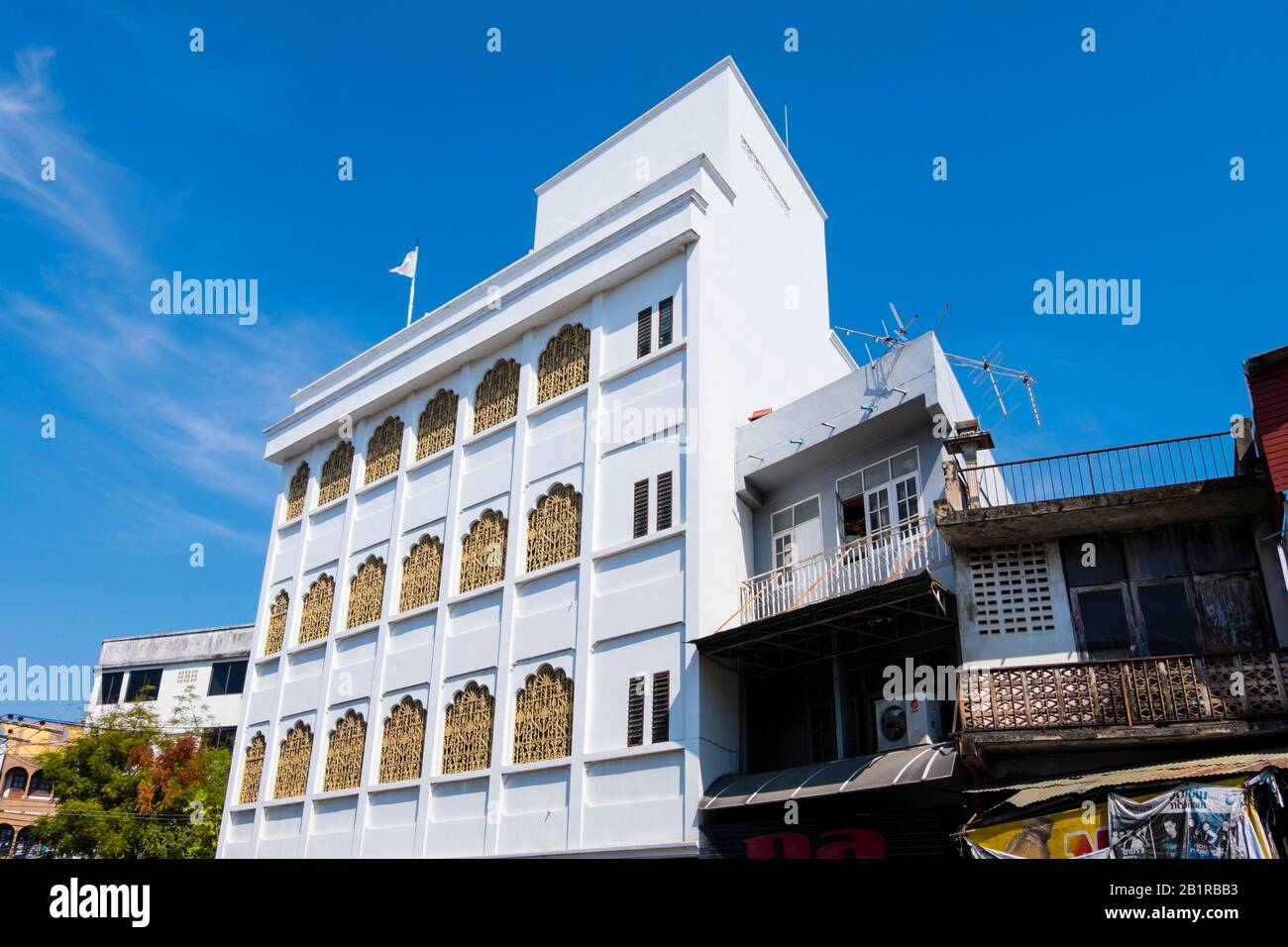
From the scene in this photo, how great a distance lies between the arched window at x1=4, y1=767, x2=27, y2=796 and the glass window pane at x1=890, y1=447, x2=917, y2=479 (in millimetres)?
43614

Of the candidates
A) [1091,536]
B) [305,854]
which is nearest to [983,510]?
[1091,536]

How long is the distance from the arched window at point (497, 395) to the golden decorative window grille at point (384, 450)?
2.92 m

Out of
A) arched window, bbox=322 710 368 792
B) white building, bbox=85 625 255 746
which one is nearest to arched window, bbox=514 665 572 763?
arched window, bbox=322 710 368 792

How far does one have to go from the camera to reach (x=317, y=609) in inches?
1069

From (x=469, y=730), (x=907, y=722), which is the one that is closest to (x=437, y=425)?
(x=469, y=730)

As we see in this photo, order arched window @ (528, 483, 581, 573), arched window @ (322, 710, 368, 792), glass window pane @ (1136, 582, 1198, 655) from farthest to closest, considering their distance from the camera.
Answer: arched window @ (322, 710, 368, 792), arched window @ (528, 483, 581, 573), glass window pane @ (1136, 582, 1198, 655)

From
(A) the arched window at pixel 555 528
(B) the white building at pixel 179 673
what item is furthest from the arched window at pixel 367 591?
(B) the white building at pixel 179 673

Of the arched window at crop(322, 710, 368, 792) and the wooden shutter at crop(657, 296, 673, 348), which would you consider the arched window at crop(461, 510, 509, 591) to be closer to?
the arched window at crop(322, 710, 368, 792)

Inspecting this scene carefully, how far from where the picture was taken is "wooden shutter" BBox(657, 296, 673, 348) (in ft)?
70.6

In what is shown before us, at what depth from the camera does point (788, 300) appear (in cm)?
2573

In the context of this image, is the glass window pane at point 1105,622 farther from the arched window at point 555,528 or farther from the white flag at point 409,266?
the white flag at point 409,266

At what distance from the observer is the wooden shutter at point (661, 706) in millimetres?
17922

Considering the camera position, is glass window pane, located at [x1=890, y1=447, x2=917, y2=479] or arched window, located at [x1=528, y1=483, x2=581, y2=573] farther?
arched window, located at [x1=528, y1=483, x2=581, y2=573]

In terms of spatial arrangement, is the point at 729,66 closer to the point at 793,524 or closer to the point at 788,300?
the point at 788,300
